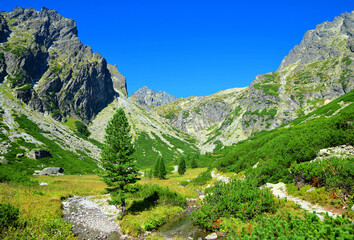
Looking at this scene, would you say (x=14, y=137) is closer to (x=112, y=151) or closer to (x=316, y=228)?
(x=112, y=151)

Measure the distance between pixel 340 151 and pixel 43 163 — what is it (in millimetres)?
79508

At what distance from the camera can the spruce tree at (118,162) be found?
19875 mm

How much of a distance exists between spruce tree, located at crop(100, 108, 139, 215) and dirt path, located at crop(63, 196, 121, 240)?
2351 millimetres

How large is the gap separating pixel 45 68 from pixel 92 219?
190 meters

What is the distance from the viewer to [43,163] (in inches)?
2440

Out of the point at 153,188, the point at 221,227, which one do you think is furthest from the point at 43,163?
the point at 221,227

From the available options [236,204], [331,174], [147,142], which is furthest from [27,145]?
[147,142]

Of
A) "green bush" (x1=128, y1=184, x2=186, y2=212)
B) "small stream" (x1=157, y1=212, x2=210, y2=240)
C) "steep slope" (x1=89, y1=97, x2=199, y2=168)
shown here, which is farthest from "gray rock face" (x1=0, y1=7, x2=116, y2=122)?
"small stream" (x1=157, y1=212, x2=210, y2=240)

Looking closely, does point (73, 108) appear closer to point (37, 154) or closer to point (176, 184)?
point (37, 154)

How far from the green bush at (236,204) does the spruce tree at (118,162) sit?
8.62 m

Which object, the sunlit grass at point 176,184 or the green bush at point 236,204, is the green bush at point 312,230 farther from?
the sunlit grass at point 176,184

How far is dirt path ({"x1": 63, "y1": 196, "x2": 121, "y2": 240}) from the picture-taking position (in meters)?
16.9

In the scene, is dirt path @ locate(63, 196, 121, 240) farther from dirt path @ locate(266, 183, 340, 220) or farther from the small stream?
dirt path @ locate(266, 183, 340, 220)

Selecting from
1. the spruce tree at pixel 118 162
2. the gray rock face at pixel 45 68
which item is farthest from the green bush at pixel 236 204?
the gray rock face at pixel 45 68
